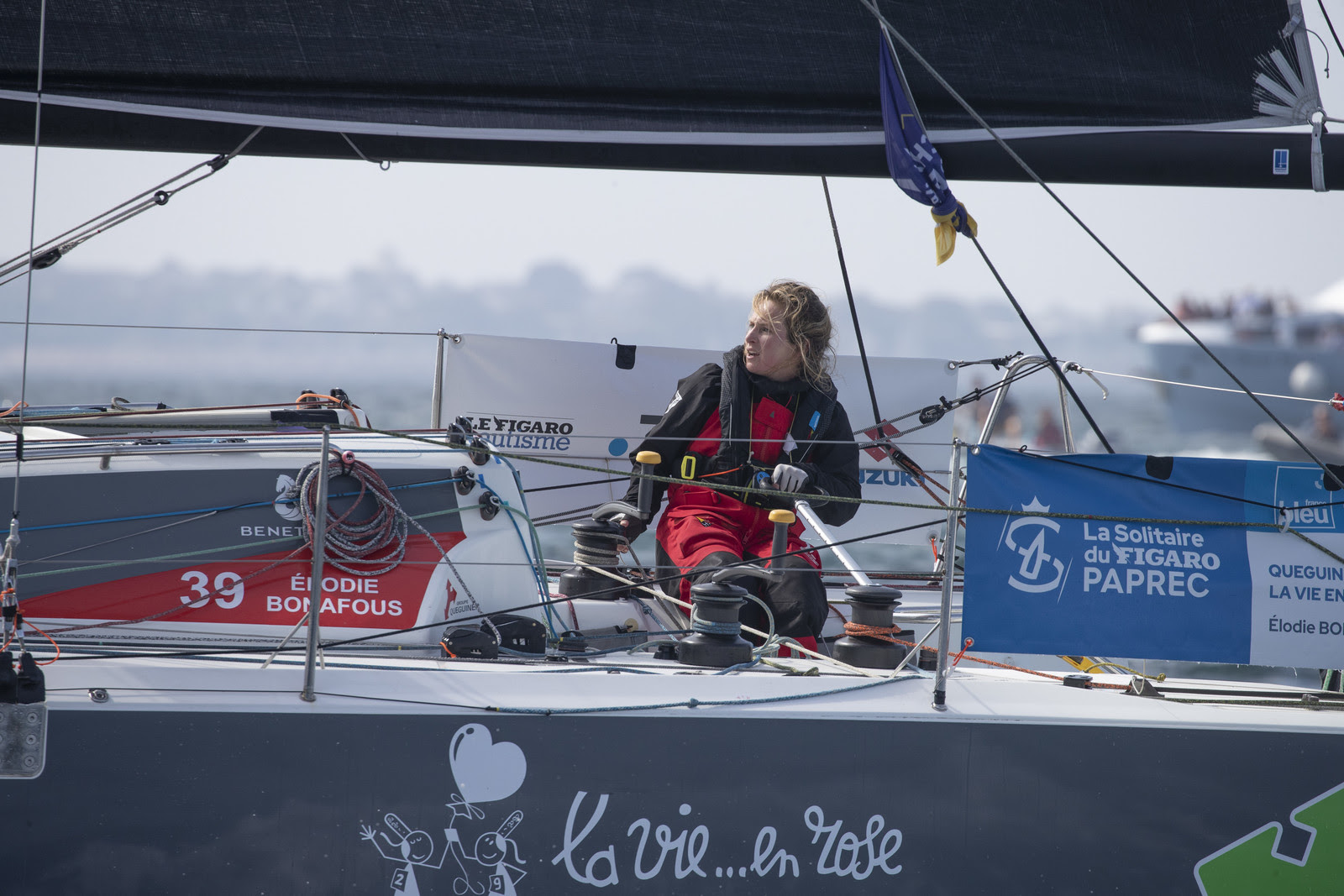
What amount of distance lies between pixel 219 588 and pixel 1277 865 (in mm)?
2442

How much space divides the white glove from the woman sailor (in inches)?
6.8

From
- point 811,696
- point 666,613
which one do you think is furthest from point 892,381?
point 811,696

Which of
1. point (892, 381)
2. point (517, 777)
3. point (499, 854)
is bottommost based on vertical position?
point (499, 854)

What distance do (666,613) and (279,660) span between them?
134cm

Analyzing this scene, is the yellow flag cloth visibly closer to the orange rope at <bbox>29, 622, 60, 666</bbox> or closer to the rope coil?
the rope coil

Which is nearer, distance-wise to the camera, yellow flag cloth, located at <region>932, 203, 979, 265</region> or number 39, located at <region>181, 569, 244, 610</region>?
number 39, located at <region>181, 569, 244, 610</region>

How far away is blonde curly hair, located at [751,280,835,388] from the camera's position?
3561mm

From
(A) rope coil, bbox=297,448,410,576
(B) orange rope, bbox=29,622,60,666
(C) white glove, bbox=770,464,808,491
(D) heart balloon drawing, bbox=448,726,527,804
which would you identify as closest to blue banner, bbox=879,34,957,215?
(C) white glove, bbox=770,464,808,491

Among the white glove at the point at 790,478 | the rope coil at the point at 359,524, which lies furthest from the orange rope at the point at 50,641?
the white glove at the point at 790,478

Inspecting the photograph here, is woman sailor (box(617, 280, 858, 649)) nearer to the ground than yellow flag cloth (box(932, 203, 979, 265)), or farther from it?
nearer to the ground

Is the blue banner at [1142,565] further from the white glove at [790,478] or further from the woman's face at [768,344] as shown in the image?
the woman's face at [768,344]

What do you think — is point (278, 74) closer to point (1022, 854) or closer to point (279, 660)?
point (279, 660)

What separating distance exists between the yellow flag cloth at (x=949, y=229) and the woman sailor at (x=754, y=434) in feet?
2.12

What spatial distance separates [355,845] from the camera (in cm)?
218
